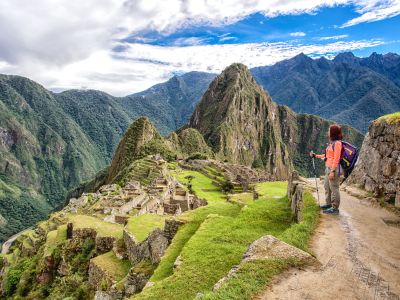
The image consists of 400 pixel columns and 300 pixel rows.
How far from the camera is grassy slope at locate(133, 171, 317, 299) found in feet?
26.8

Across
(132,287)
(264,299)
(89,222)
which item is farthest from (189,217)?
(89,222)

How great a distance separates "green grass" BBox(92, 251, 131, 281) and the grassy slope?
345cm

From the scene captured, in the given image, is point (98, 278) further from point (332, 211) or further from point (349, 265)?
point (349, 265)

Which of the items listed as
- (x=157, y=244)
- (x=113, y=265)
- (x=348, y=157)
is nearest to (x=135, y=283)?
(x=157, y=244)

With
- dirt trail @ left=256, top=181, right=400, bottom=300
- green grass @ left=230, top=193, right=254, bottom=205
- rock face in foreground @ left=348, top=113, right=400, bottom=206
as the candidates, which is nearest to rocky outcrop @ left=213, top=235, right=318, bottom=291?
dirt trail @ left=256, top=181, right=400, bottom=300

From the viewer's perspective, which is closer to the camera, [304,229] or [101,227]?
[304,229]

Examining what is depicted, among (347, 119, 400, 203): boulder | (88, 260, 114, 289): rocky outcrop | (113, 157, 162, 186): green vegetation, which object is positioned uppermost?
(347, 119, 400, 203): boulder

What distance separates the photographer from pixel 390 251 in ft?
30.3

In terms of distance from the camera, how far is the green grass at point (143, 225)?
55.0 feet

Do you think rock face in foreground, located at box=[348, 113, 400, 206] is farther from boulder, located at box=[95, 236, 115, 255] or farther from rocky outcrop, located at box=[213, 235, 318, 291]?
boulder, located at box=[95, 236, 115, 255]

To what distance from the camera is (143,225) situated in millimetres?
Answer: 18656

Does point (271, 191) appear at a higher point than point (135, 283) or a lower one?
lower

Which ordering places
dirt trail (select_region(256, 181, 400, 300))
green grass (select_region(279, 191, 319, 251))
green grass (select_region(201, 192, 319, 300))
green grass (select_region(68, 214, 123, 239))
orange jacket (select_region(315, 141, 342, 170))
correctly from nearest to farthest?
green grass (select_region(201, 192, 319, 300)), dirt trail (select_region(256, 181, 400, 300)), green grass (select_region(279, 191, 319, 251)), orange jacket (select_region(315, 141, 342, 170)), green grass (select_region(68, 214, 123, 239))

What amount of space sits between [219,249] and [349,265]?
3662 millimetres
